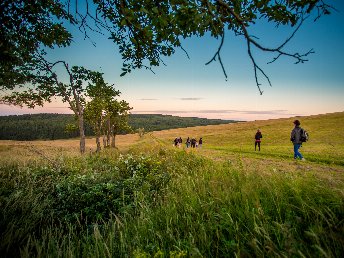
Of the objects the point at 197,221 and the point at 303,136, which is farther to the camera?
the point at 303,136

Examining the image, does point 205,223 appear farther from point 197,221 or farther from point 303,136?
point 303,136

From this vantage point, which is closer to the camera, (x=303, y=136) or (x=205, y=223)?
(x=205, y=223)

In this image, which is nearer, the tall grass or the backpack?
the tall grass

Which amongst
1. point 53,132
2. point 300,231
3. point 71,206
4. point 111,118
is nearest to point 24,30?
point 71,206

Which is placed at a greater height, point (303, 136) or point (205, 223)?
point (303, 136)

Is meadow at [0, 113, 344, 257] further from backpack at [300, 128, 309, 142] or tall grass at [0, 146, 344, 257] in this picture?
backpack at [300, 128, 309, 142]

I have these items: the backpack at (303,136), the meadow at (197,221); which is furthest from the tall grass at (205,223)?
the backpack at (303,136)

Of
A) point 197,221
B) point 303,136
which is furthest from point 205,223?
point 303,136

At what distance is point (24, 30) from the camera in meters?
5.70

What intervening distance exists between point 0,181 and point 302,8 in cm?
785

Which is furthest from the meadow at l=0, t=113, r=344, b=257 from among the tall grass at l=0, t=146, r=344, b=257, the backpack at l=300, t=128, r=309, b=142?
the backpack at l=300, t=128, r=309, b=142

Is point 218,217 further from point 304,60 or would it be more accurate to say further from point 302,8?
point 302,8

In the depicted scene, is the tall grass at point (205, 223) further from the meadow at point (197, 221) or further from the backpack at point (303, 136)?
the backpack at point (303, 136)

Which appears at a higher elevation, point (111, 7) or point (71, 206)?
point (111, 7)
